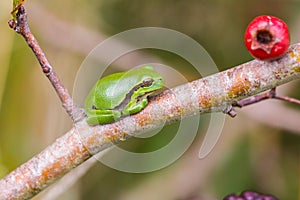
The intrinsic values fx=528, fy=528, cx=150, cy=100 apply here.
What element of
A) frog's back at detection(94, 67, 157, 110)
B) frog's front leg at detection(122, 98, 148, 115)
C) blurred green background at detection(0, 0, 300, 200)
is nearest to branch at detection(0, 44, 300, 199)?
frog's front leg at detection(122, 98, 148, 115)

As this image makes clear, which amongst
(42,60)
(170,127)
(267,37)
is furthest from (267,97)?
(170,127)

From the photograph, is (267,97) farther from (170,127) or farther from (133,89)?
(170,127)

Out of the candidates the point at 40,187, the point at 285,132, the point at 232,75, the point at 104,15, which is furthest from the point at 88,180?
the point at 232,75

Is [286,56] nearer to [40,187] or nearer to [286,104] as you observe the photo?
[40,187]

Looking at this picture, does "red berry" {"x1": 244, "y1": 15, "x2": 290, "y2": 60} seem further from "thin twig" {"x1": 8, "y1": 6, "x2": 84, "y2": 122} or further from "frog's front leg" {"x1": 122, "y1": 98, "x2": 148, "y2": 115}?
"thin twig" {"x1": 8, "y1": 6, "x2": 84, "y2": 122}

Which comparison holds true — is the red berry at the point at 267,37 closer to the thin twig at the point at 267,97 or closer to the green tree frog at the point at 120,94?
the thin twig at the point at 267,97

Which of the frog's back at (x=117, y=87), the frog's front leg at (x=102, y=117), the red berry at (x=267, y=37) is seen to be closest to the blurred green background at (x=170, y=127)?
the frog's back at (x=117, y=87)
